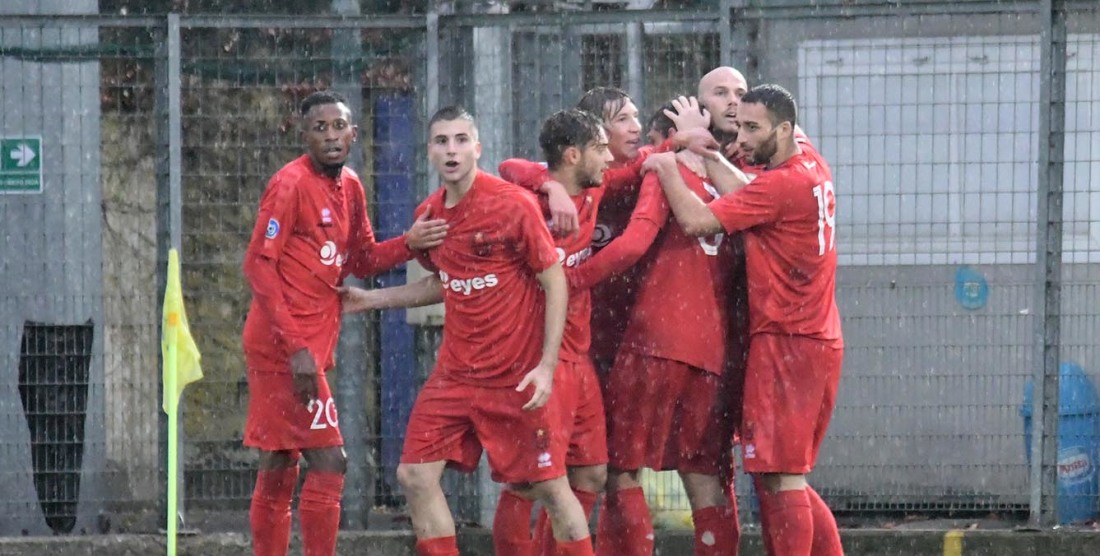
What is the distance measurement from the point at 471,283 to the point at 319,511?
1.39m

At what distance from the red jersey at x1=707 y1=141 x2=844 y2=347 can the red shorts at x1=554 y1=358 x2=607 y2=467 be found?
2.33ft

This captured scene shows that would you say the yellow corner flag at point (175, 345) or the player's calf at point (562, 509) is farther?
the yellow corner flag at point (175, 345)

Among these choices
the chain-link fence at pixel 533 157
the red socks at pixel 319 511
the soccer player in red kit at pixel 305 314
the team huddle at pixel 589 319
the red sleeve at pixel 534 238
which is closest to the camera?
the red sleeve at pixel 534 238

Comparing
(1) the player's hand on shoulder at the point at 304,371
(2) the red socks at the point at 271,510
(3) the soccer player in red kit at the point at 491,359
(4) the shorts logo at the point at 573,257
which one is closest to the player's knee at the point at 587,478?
(3) the soccer player in red kit at the point at 491,359

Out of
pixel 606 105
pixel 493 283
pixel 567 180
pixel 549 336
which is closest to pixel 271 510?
pixel 493 283

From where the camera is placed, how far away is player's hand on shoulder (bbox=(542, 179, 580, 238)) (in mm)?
8172

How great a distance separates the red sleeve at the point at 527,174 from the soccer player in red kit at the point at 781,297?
1.74 ft

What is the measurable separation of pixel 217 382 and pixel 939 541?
3908mm

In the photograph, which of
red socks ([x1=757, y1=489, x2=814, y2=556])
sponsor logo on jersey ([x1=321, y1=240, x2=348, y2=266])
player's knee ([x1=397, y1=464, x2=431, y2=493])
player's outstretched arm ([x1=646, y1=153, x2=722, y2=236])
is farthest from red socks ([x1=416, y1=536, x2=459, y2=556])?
player's outstretched arm ([x1=646, y1=153, x2=722, y2=236])

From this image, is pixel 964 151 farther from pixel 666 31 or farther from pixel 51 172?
pixel 51 172

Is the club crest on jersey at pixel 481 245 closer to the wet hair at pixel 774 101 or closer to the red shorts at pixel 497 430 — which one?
the red shorts at pixel 497 430

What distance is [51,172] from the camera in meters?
10.4

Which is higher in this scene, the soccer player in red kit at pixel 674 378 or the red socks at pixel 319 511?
the soccer player in red kit at pixel 674 378

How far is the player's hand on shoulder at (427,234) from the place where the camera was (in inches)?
321
